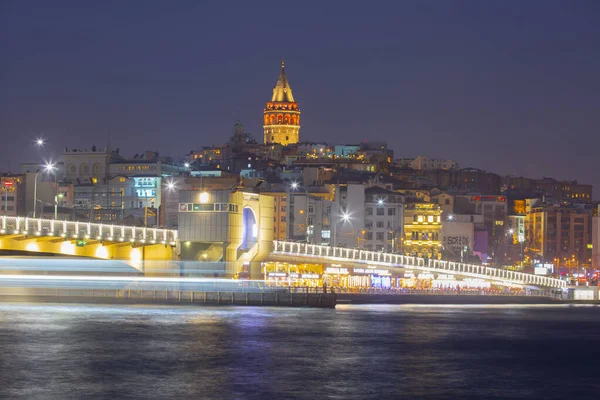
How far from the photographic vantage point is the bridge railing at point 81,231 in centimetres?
9644

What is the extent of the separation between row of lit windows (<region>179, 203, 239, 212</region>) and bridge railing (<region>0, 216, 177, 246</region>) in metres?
3.09

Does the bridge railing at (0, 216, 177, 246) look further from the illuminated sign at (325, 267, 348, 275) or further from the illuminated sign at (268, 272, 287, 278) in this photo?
the illuminated sign at (325, 267, 348, 275)

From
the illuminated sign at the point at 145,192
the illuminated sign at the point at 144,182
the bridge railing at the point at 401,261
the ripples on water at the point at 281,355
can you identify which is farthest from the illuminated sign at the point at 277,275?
the illuminated sign at the point at 144,182

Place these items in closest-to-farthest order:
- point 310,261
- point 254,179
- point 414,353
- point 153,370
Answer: point 153,370 < point 414,353 < point 310,261 < point 254,179

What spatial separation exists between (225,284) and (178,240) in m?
5.41

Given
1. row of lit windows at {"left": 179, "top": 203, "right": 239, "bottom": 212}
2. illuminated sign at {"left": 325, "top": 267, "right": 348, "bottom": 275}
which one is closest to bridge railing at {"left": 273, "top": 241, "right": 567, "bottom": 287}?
illuminated sign at {"left": 325, "top": 267, "right": 348, "bottom": 275}

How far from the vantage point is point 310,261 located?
4643 inches

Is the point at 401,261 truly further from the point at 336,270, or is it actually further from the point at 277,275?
the point at 277,275

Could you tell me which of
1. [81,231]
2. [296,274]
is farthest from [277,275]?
[81,231]

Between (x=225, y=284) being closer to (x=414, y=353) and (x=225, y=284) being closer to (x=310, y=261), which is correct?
(x=310, y=261)

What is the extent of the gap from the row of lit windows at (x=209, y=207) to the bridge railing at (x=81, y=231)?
309 cm

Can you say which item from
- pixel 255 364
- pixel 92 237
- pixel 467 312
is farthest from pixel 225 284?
pixel 255 364

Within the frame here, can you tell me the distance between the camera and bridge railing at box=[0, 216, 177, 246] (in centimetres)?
9644

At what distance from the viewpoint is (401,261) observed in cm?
13188
